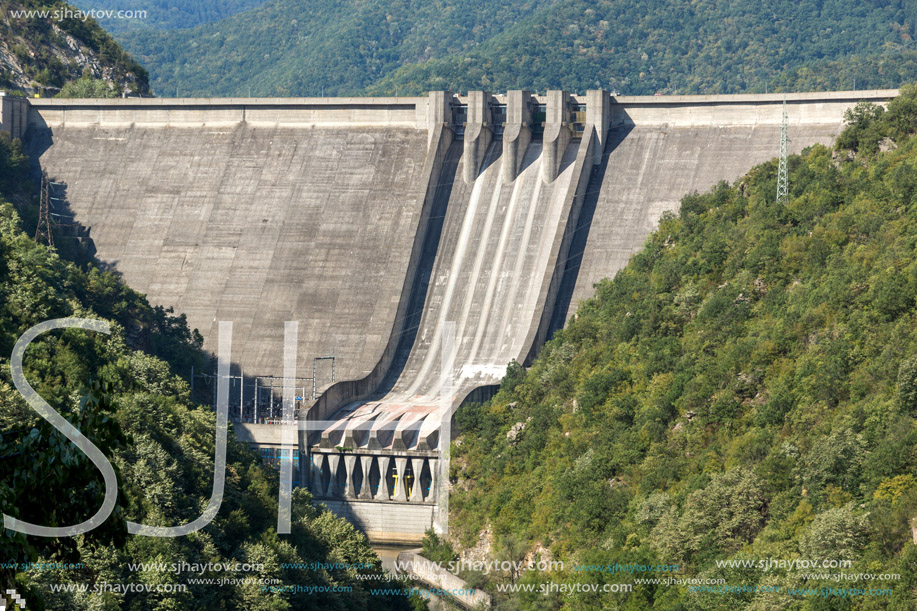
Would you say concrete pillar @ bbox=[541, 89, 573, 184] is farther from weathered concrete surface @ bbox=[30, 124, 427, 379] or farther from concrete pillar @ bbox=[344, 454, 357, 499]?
concrete pillar @ bbox=[344, 454, 357, 499]

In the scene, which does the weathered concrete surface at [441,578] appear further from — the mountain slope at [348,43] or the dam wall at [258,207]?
the mountain slope at [348,43]

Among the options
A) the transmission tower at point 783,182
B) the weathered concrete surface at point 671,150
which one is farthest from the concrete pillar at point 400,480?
the transmission tower at point 783,182

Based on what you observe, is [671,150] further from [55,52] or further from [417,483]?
[55,52]

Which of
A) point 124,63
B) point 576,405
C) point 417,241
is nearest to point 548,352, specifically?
point 576,405

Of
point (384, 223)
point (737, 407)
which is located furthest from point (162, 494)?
point (384, 223)

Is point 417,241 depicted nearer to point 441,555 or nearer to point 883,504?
point 441,555
